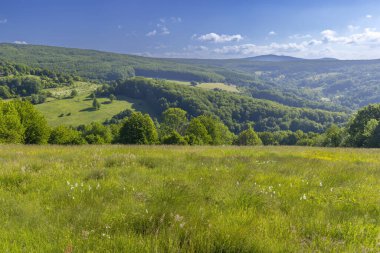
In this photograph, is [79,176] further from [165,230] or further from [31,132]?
[31,132]

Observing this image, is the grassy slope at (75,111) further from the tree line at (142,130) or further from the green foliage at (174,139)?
the green foliage at (174,139)

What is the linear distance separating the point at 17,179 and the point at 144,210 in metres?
3.94

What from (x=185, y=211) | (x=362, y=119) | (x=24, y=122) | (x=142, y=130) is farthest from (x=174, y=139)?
(x=185, y=211)

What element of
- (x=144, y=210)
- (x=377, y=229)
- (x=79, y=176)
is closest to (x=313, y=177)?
(x=377, y=229)

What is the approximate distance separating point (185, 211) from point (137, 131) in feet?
204

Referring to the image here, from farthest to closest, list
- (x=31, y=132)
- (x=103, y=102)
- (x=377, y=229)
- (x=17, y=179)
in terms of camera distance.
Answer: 1. (x=103, y=102)
2. (x=31, y=132)
3. (x=17, y=179)
4. (x=377, y=229)

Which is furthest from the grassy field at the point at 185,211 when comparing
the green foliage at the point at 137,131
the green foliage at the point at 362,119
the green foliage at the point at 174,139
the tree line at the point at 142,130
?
the green foliage at the point at 362,119

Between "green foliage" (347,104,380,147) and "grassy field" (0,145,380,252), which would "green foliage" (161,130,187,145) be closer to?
"green foliage" (347,104,380,147)

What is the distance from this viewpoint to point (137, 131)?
65062mm

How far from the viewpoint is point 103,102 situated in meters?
199

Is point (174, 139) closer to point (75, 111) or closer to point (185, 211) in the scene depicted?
point (185, 211)

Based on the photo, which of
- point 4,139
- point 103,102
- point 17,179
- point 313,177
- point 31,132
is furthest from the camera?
point 103,102

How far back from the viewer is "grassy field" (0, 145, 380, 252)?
327cm

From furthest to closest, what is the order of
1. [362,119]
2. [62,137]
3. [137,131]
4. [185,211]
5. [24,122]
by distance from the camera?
[62,137] < [137,131] < [362,119] < [24,122] < [185,211]
